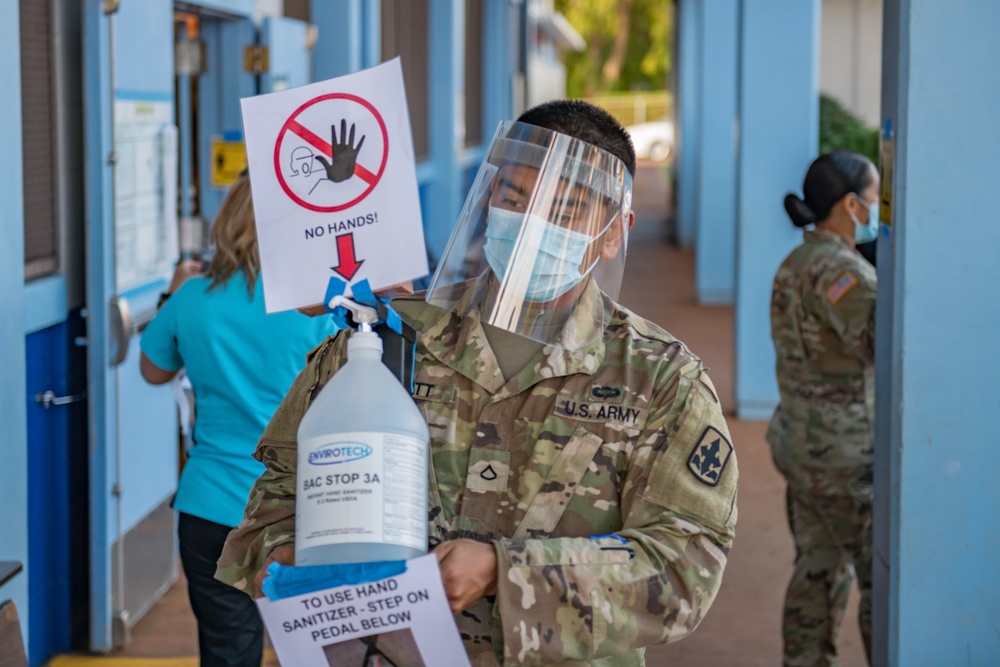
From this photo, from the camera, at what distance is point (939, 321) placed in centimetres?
298

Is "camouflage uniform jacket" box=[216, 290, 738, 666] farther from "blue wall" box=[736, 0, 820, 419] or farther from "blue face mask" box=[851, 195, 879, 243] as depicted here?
→ "blue wall" box=[736, 0, 820, 419]

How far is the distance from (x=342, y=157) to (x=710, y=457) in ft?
2.52

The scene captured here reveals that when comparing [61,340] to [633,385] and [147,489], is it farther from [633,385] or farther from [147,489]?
[633,385]

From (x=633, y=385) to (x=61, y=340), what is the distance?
2840 mm

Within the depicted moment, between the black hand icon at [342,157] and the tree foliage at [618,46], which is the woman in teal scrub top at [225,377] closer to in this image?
the black hand icon at [342,157]

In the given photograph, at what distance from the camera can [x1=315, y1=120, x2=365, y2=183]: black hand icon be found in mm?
1989

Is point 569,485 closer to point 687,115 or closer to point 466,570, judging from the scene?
point 466,570

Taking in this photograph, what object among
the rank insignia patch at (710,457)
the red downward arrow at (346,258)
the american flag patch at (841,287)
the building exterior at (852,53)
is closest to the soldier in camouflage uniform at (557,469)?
Answer: the rank insignia patch at (710,457)

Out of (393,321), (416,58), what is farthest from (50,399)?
(416,58)

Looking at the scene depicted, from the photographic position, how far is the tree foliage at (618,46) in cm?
5412

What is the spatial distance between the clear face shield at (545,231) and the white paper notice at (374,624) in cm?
47

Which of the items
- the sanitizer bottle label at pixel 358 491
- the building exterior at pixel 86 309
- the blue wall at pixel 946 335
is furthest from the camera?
the building exterior at pixel 86 309

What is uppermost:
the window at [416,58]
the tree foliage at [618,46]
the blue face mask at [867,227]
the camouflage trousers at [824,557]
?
the tree foliage at [618,46]

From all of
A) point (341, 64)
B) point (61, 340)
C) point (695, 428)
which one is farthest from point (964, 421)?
point (341, 64)
